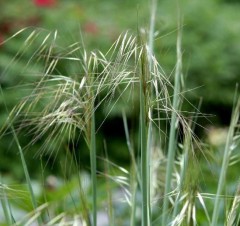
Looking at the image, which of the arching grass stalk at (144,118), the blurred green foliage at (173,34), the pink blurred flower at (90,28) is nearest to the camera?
the arching grass stalk at (144,118)

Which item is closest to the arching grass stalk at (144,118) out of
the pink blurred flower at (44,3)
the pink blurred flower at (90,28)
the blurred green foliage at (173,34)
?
the blurred green foliage at (173,34)

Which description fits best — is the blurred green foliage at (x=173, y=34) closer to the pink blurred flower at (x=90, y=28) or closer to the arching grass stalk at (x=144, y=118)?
the pink blurred flower at (x=90, y=28)

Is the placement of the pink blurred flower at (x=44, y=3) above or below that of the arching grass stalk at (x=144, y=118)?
below

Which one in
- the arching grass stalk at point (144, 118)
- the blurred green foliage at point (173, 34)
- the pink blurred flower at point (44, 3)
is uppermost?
the arching grass stalk at point (144, 118)

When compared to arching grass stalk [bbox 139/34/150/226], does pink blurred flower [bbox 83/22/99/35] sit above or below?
below

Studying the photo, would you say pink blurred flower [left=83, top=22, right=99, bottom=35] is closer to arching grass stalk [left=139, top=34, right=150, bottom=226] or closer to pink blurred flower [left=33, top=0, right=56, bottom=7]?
pink blurred flower [left=33, top=0, right=56, bottom=7]

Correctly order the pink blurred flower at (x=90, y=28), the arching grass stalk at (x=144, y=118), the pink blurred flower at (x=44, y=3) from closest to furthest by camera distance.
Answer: the arching grass stalk at (x=144, y=118)
the pink blurred flower at (x=90, y=28)
the pink blurred flower at (x=44, y=3)

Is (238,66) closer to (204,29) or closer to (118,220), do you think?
(204,29)

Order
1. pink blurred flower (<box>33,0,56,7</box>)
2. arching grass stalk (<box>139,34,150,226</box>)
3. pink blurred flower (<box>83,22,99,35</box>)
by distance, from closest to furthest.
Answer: arching grass stalk (<box>139,34,150,226</box>), pink blurred flower (<box>83,22,99,35</box>), pink blurred flower (<box>33,0,56,7</box>)

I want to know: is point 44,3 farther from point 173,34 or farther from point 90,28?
point 173,34

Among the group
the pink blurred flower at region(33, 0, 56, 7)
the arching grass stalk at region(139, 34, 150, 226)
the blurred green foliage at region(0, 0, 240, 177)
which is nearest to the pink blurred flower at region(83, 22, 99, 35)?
the blurred green foliage at region(0, 0, 240, 177)

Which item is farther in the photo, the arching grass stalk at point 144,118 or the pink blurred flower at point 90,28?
the pink blurred flower at point 90,28

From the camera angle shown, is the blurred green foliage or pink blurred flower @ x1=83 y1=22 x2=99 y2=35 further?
pink blurred flower @ x1=83 y1=22 x2=99 y2=35
